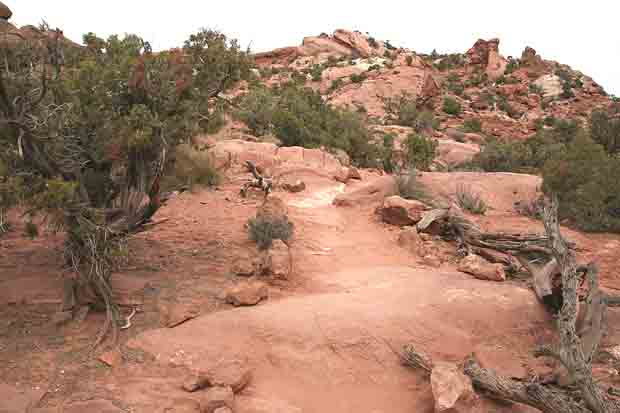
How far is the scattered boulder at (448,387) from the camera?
3.46 m

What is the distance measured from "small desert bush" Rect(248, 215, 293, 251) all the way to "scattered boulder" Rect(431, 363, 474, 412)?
3751 mm

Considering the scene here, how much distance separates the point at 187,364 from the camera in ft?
13.1

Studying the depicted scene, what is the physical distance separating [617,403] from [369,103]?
26.8m

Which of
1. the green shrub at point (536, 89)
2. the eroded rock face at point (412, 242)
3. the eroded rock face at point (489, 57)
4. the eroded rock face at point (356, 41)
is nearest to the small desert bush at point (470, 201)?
the eroded rock face at point (412, 242)

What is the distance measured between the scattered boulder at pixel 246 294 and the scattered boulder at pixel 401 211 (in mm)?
4292

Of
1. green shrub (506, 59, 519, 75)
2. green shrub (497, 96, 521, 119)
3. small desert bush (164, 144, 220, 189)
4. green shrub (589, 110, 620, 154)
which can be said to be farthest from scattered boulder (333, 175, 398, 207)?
green shrub (506, 59, 519, 75)

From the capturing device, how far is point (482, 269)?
6348 millimetres

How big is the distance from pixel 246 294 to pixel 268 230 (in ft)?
A: 7.15

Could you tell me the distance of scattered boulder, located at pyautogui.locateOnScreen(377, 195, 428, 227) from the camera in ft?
28.6

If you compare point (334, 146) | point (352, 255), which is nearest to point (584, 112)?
point (334, 146)

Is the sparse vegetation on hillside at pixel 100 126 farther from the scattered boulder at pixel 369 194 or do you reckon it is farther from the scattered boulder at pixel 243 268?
the scattered boulder at pixel 369 194

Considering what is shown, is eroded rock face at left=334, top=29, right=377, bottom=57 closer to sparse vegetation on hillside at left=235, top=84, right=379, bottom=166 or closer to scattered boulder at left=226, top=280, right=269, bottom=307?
sparse vegetation on hillside at left=235, top=84, right=379, bottom=166

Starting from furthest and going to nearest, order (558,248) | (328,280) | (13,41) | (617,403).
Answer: (328,280) → (13,41) → (558,248) → (617,403)

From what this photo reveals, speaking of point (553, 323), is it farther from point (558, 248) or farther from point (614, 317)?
point (558, 248)
